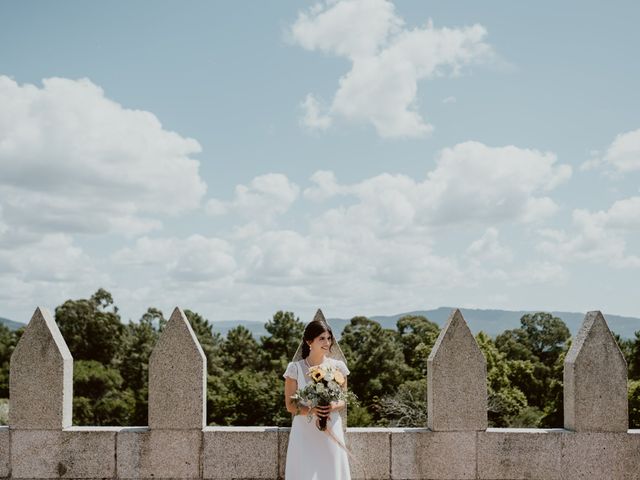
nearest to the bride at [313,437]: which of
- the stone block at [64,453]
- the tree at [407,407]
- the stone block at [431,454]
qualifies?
the stone block at [431,454]

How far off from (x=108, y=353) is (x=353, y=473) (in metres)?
59.3

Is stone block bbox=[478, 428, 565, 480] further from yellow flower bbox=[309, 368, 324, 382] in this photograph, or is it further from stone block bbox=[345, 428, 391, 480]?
yellow flower bbox=[309, 368, 324, 382]

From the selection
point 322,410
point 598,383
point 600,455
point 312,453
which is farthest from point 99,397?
point 598,383

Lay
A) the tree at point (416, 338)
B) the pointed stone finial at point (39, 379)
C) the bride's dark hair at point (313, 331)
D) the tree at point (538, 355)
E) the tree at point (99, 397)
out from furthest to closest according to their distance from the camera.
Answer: the tree at point (416, 338) → the tree at point (99, 397) → the tree at point (538, 355) → the pointed stone finial at point (39, 379) → the bride's dark hair at point (313, 331)

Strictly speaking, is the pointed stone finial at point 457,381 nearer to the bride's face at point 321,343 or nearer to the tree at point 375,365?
the bride's face at point 321,343

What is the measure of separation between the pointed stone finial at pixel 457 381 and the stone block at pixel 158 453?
2.12 m

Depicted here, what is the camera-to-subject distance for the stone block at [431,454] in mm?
5492

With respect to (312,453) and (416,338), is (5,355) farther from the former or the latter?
(312,453)

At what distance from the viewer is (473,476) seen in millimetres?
5543

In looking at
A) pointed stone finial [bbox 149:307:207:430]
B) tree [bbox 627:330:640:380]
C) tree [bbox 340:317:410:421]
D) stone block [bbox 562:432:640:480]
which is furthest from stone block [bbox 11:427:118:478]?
tree [bbox 627:330:640:380]

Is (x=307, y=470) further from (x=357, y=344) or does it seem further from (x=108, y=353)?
(x=108, y=353)

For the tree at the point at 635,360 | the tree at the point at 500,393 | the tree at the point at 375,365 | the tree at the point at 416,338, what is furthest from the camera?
the tree at the point at 416,338

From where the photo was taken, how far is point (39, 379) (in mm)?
5406

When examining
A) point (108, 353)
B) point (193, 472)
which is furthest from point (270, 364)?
point (193, 472)
